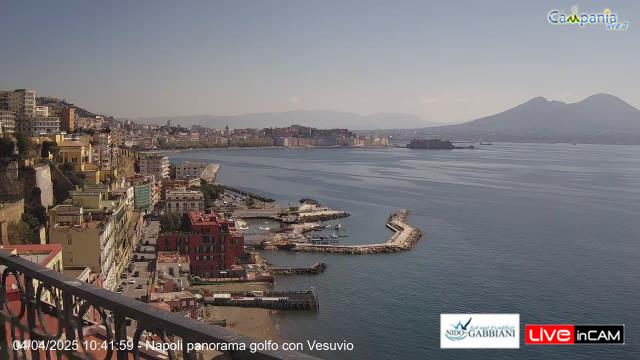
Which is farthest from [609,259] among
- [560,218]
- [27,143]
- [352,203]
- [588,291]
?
[27,143]

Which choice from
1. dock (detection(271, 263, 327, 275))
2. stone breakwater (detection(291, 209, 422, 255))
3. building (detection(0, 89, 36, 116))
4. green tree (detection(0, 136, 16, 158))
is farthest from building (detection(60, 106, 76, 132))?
dock (detection(271, 263, 327, 275))

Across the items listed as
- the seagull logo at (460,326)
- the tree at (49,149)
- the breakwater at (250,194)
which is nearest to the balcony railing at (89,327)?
the seagull logo at (460,326)

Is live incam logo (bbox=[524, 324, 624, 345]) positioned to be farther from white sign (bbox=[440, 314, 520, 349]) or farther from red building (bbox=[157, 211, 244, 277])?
red building (bbox=[157, 211, 244, 277])

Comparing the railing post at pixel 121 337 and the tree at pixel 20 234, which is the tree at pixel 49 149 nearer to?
the tree at pixel 20 234

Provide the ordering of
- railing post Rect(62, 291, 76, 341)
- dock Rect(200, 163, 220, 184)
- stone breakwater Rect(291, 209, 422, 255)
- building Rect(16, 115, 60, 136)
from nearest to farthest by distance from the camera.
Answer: railing post Rect(62, 291, 76, 341) → stone breakwater Rect(291, 209, 422, 255) → building Rect(16, 115, 60, 136) → dock Rect(200, 163, 220, 184)

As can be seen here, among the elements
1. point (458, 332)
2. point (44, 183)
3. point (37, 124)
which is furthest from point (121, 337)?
point (37, 124)

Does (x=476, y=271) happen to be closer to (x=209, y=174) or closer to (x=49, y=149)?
(x=49, y=149)

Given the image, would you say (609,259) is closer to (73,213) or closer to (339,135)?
(73,213)
